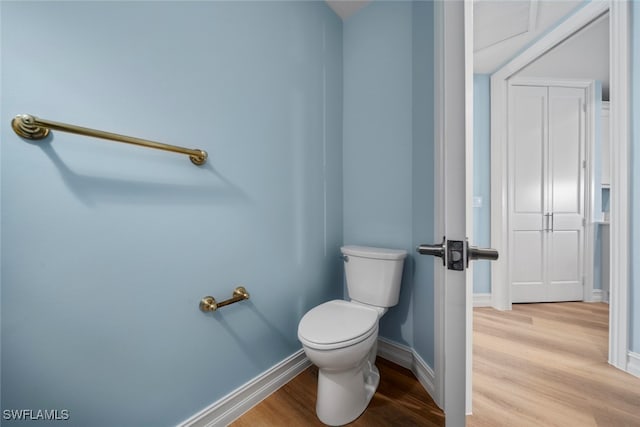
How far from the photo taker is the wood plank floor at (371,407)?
1.07 m

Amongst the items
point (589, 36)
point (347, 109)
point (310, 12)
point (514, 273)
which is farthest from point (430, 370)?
point (589, 36)

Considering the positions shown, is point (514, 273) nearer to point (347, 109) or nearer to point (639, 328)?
point (639, 328)

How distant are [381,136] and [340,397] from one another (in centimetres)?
139

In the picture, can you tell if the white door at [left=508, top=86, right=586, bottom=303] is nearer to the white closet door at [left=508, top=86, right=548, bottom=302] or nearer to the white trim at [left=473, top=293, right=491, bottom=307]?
the white closet door at [left=508, top=86, right=548, bottom=302]

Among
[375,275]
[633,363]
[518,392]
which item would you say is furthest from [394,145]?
[633,363]

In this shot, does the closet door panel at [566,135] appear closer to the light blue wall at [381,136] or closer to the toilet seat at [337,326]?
the light blue wall at [381,136]

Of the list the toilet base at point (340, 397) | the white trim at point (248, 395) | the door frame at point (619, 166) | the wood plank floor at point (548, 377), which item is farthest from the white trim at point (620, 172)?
the white trim at point (248, 395)

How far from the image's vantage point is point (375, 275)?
1362 mm

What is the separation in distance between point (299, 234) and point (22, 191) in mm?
1023

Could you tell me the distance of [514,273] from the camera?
2.41 metres

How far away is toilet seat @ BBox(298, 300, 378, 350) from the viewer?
3.23 feet

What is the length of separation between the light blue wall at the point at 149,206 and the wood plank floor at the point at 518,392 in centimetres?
22

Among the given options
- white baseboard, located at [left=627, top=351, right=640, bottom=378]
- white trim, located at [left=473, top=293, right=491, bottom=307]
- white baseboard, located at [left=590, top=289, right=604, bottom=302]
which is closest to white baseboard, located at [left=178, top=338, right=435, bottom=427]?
white baseboard, located at [left=627, top=351, right=640, bottom=378]

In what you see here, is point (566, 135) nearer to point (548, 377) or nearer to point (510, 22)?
point (510, 22)
